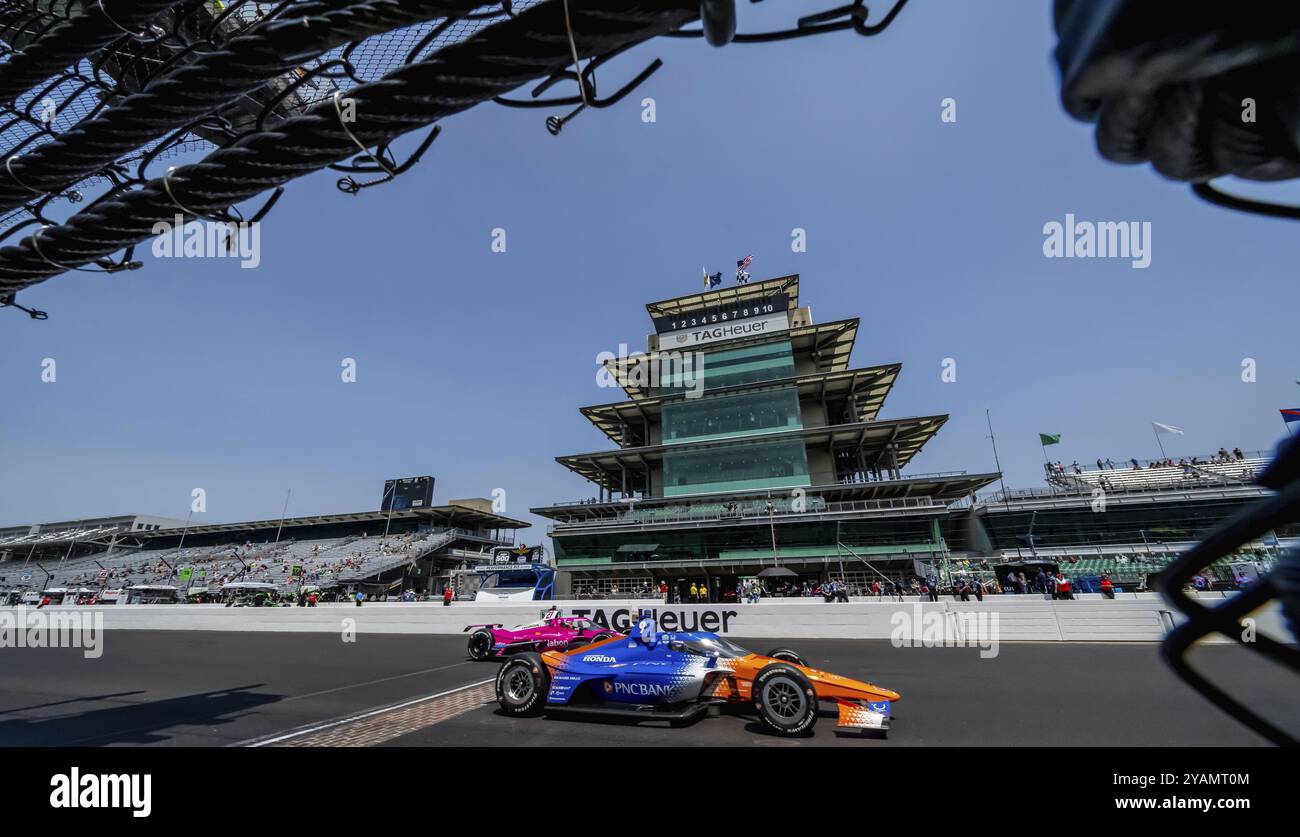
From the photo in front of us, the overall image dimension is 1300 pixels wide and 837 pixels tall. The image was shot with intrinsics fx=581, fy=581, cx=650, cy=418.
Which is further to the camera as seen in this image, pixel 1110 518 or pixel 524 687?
pixel 1110 518

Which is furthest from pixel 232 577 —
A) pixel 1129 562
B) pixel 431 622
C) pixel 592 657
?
pixel 1129 562

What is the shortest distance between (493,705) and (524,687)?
82 centimetres

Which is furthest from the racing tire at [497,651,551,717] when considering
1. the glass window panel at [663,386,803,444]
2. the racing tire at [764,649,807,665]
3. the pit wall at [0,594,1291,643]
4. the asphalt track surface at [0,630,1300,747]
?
the glass window panel at [663,386,803,444]

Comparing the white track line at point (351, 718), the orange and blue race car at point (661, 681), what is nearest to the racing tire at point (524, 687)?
the orange and blue race car at point (661, 681)

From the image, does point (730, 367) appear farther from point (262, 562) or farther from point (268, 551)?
point (268, 551)

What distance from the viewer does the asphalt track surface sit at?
5.77 metres

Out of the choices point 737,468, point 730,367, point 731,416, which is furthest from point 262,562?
point 730,367

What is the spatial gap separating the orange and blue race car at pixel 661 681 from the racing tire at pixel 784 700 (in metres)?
0.01

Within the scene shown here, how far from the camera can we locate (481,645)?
13.3m

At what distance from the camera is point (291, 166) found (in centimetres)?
226

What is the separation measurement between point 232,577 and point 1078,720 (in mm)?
57078

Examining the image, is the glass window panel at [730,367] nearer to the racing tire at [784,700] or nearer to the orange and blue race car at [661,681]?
the orange and blue race car at [661,681]

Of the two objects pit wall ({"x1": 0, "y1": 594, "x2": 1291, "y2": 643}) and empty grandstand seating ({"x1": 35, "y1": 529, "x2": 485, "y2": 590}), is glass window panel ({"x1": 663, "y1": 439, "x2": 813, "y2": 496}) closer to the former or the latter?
pit wall ({"x1": 0, "y1": 594, "x2": 1291, "y2": 643})

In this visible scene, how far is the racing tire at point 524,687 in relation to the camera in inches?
281
